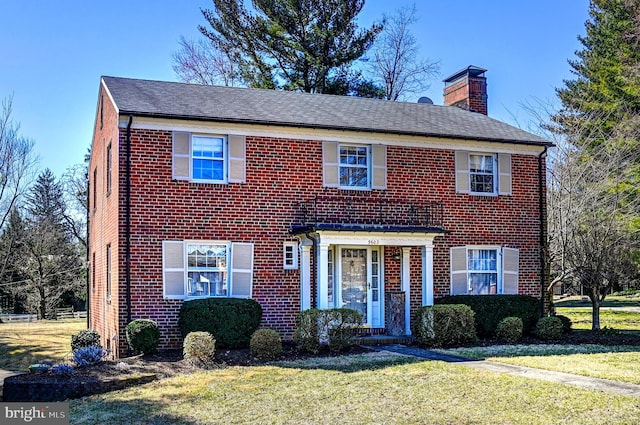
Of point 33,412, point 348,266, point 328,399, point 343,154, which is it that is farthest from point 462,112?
point 33,412

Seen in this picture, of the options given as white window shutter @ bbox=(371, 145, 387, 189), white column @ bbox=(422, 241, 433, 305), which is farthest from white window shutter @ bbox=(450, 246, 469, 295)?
white window shutter @ bbox=(371, 145, 387, 189)

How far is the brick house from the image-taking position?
1678 cm

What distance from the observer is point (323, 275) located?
1692cm

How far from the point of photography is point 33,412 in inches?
428

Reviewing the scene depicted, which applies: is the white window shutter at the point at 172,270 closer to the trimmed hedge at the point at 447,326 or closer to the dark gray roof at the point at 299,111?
the dark gray roof at the point at 299,111

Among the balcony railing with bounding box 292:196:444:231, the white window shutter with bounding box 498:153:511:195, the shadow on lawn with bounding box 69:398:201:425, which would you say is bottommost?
the shadow on lawn with bounding box 69:398:201:425

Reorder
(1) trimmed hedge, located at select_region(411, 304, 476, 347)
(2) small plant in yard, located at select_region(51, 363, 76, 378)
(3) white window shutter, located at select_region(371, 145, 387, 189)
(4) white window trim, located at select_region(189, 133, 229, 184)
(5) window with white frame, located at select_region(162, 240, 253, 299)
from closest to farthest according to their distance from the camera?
1. (2) small plant in yard, located at select_region(51, 363, 76, 378)
2. (1) trimmed hedge, located at select_region(411, 304, 476, 347)
3. (5) window with white frame, located at select_region(162, 240, 253, 299)
4. (4) white window trim, located at select_region(189, 133, 229, 184)
5. (3) white window shutter, located at select_region(371, 145, 387, 189)

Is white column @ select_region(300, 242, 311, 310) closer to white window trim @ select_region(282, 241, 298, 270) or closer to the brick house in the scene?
the brick house

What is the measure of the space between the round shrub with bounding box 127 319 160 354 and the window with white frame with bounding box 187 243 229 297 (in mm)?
1541

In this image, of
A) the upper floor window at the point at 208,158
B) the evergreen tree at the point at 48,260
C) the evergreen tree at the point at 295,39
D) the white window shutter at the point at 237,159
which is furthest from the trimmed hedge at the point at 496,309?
the evergreen tree at the point at 48,260

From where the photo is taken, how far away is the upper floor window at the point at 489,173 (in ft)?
65.6

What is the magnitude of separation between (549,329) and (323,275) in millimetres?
5870

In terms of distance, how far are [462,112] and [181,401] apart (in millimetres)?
15075

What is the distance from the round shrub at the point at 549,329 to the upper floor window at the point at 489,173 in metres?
3.86
